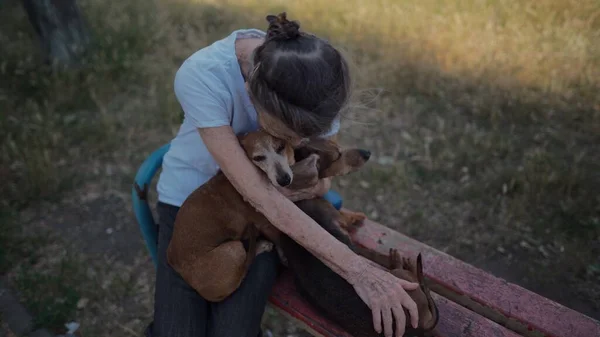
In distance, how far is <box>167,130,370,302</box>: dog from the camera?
1967 mm

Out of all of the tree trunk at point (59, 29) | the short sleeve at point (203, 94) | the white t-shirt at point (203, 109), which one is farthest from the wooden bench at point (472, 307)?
the tree trunk at point (59, 29)

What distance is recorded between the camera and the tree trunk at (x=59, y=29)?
4.36 metres

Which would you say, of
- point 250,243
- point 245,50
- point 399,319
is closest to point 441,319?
point 399,319

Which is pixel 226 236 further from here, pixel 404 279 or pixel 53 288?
pixel 53 288

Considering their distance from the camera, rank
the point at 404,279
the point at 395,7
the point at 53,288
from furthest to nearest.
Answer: the point at 395,7
the point at 53,288
the point at 404,279

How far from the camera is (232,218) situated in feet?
6.78

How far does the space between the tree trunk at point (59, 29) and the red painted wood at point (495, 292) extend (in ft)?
11.0

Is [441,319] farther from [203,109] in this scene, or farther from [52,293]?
[52,293]

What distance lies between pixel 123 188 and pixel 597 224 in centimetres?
307

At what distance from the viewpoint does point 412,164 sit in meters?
3.64

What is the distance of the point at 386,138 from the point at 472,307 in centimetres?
199

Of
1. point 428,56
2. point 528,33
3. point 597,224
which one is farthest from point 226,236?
point 528,33

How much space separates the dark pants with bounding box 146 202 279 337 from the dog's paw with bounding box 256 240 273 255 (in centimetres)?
2

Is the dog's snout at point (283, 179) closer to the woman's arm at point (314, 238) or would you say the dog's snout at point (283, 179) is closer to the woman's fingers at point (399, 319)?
the woman's arm at point (314, 238)
